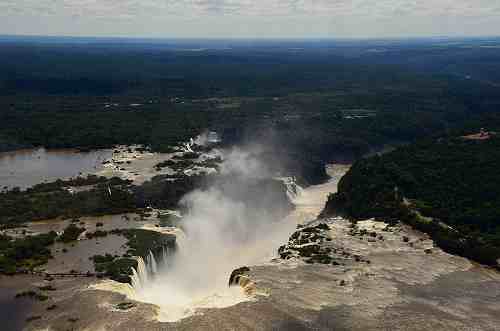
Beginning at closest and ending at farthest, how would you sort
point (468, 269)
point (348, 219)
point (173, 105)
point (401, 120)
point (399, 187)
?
point (468, 269), point (348, 219), point (399, 187), point (401, 120), point (173, 105)

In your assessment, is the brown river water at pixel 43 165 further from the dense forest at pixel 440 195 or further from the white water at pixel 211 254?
the dense forest at pixel 440 195

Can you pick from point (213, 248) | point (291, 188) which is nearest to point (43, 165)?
point (291, 188)

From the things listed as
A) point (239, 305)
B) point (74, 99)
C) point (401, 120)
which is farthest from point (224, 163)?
point (74, 99)

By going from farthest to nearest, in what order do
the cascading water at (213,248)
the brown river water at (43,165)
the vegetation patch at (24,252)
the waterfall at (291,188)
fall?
the brown river water at (43,165) → the waterfall at (291,188) → the vegetation patch at (24,252) → the cascading water at (213,248)

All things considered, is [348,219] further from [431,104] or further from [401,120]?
[431,104]

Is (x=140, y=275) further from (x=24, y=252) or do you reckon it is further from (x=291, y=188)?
(x=291, y=188)

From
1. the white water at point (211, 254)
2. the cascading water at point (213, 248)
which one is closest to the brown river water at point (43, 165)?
the cascading water at point (213, 248)

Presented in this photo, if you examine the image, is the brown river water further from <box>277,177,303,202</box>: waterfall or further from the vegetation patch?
<box>277,177,303,202</box>: waterfall
